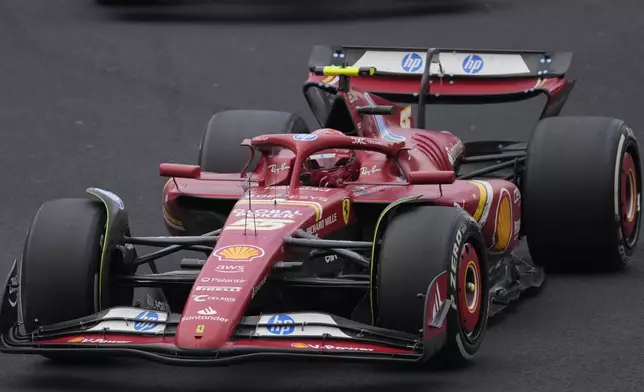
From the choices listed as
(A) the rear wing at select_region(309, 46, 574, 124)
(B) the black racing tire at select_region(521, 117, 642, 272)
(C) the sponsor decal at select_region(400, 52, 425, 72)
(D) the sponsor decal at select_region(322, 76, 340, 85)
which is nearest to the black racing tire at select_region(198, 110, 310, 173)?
(D) the sponsor decal at select_region(322, 76, 340, 85)

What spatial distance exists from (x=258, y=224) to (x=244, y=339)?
0.99 m

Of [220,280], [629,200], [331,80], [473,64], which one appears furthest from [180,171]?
[629,200]

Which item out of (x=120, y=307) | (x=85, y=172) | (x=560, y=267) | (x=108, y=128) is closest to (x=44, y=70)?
(x=108, y=128)

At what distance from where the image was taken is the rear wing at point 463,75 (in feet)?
36.8

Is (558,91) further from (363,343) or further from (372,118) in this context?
(363,343)

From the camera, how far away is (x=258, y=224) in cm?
812

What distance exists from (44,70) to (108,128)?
6.60ft

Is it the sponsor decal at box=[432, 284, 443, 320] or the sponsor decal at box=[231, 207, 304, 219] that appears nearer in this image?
the sponsor decal at box=[432, 284, 443, 320]

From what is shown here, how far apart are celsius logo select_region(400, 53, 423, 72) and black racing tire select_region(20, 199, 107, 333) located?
4075 mm

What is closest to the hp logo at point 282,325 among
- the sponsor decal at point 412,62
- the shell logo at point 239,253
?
the shell logo at point 239,253

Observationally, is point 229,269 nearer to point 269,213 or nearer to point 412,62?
point 269,213

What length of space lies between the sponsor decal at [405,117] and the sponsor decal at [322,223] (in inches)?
92.7

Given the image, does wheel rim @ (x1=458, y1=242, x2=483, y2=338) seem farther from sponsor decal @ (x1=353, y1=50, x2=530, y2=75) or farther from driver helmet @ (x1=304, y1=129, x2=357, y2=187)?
sponsor decal @ (x1=353, y1=50, x2=530, y2=75)

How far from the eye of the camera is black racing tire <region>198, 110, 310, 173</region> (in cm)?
1091
